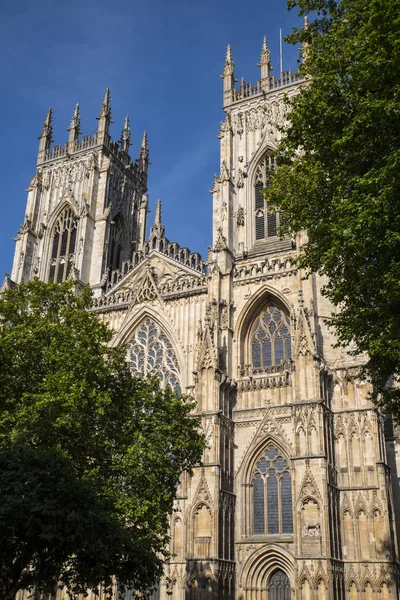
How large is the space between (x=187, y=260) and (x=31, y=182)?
15495 mm

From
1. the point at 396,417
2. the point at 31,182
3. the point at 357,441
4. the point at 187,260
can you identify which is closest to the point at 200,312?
the point at 187,260

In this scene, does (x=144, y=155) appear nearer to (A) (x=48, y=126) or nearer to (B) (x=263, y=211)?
(A) (x=48, y=126)

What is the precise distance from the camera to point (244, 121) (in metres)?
36.7

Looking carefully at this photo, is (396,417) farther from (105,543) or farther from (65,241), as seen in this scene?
(65,241)

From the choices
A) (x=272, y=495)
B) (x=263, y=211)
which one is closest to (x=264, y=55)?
(x=263, y=211)

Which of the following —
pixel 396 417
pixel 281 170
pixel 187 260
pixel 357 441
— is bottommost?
pixel 396 417

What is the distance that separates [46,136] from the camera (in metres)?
45.3

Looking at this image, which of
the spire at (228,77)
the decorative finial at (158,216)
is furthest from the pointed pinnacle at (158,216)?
the spire at (228,77)

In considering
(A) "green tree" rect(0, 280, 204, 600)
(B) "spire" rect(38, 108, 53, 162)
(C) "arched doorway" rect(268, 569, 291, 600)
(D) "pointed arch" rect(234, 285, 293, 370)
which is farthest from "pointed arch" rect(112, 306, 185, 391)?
(B) "spire" rect(38, 108, 53, 162)

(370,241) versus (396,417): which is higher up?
(370,241)

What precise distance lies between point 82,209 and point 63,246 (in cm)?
269

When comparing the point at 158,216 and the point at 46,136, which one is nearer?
the point at 158,216

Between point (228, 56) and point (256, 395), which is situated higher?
point (228, 56)

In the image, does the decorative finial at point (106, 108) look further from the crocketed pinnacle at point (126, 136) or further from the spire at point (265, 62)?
the spire at point (265, 62)
